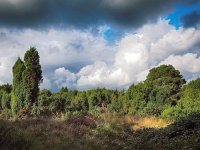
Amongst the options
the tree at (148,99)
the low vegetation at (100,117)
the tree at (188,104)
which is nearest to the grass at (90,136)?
the low vegetation at (100,117)

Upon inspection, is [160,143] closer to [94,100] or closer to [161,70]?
[94,100]

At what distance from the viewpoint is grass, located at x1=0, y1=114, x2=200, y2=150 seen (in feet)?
29.0

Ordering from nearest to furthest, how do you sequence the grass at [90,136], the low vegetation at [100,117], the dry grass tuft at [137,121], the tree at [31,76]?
1. the grass at [90,136]
2. the low vegetation at [100,117]
3. the dry grass tuft at [137,121]
4. the tree at [31,76]

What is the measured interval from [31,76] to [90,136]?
15.1m

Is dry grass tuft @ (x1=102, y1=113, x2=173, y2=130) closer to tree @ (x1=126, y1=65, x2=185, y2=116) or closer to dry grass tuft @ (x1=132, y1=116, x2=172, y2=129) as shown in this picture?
dry grass tuft @ (x1=132, y1=116, x2=172, y2=129)

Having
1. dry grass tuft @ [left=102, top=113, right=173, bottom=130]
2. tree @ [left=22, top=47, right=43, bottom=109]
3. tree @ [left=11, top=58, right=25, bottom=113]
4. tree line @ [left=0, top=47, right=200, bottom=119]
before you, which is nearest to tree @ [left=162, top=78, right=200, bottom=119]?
tree line @ [left=0, top=47, right=200, bottom=119]

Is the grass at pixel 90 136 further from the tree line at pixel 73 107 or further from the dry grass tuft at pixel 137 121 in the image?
the tree line at pixel 73 107

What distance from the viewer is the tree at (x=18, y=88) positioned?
2875 centimetres

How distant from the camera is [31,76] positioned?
1134 inches

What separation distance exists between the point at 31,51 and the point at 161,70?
74.4 ft

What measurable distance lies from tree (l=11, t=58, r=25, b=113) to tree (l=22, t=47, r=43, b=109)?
453 millimetres

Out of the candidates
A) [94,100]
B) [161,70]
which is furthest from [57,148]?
[161,70]

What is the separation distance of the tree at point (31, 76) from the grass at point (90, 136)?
10039 mm

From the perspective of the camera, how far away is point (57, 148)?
1059cm
